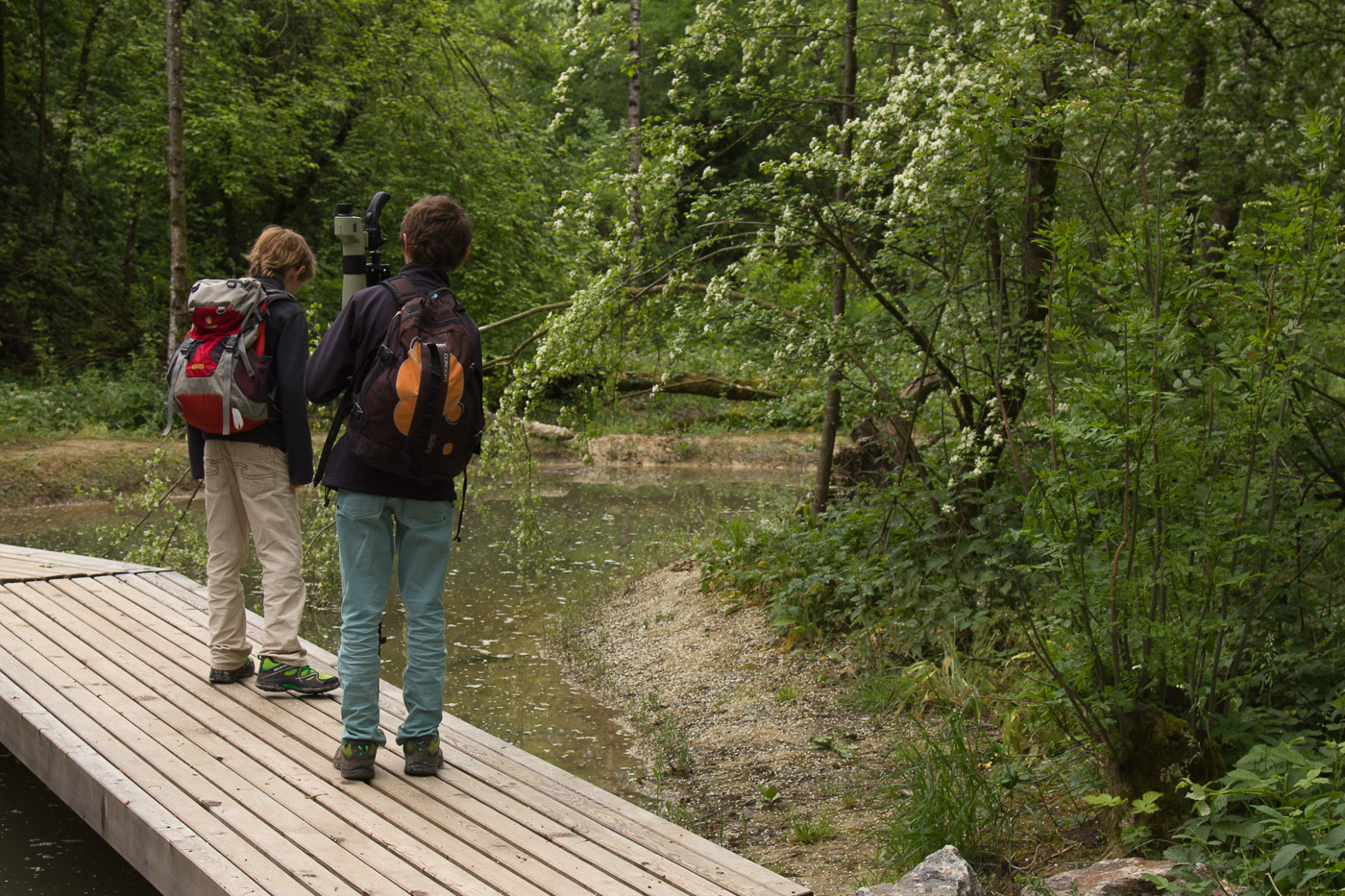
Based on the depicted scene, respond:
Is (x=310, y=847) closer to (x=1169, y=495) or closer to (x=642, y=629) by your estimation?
(x=1169, y=495)

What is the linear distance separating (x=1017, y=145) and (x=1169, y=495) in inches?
92.8

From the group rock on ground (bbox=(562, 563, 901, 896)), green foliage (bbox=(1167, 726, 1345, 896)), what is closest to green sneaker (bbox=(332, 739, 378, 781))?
rock on ground (bbox=(562, 563, 901, 896))

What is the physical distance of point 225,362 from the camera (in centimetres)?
434

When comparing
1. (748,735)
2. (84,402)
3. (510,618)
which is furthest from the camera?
(84,402)

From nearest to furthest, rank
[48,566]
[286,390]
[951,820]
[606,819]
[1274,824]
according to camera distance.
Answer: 1. [1274,824]
2. [606,819]
3. [951,820]
4. [286,390]
5. [48,566]

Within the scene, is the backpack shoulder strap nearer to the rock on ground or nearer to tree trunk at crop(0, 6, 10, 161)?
the rock on ground

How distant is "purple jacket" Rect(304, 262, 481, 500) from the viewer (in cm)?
361

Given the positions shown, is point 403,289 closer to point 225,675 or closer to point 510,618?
point 225,675

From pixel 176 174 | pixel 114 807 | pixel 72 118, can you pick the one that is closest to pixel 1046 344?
pixel 114 807

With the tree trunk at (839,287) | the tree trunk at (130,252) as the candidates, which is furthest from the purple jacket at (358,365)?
the tree trunk at (130,252)

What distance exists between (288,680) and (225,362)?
1.42 metres

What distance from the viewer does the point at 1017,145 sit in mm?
5285

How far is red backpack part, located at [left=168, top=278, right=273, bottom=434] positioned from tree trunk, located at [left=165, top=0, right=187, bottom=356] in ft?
20.0

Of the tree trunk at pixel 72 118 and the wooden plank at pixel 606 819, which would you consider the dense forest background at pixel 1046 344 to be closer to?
the wooden plank at pixel 606 819
